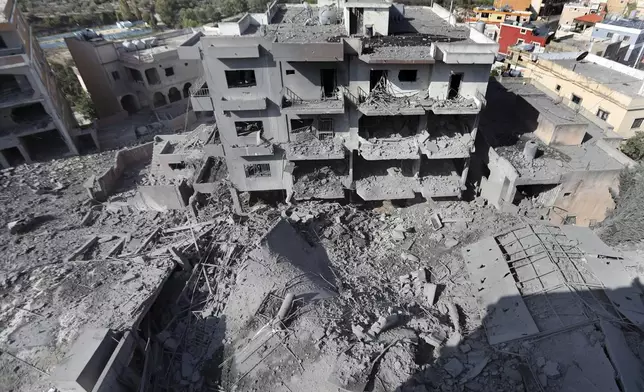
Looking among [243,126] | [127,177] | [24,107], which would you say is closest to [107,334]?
[243,126]

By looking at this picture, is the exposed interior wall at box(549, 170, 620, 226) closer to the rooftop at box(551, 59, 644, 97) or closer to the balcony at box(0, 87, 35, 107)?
the rooftop at box(551, 59, 644, 97)

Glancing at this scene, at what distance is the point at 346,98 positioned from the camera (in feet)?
72.7

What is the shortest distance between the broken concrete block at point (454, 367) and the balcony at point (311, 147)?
1347 centimetres

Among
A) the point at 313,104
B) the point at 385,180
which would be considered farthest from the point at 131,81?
the point at 385,180

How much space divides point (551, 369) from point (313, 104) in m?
18.4

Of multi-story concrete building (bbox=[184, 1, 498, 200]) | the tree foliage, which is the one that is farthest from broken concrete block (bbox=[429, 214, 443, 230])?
the tree foliage

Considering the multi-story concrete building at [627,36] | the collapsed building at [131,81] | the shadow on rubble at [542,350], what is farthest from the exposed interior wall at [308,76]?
the multi-story concrete building at [627,36]

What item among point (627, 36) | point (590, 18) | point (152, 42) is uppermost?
point (152, 42)

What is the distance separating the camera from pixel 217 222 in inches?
915

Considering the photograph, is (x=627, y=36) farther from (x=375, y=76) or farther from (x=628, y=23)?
(x=375, y=76)

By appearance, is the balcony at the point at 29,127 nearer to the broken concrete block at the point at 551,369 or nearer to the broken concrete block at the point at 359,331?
the broken concrete block at the point at 359,331

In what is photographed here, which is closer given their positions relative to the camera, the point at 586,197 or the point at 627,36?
the point at 586,197

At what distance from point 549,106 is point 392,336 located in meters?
23.4

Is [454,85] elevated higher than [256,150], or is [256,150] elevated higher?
[454,85]
